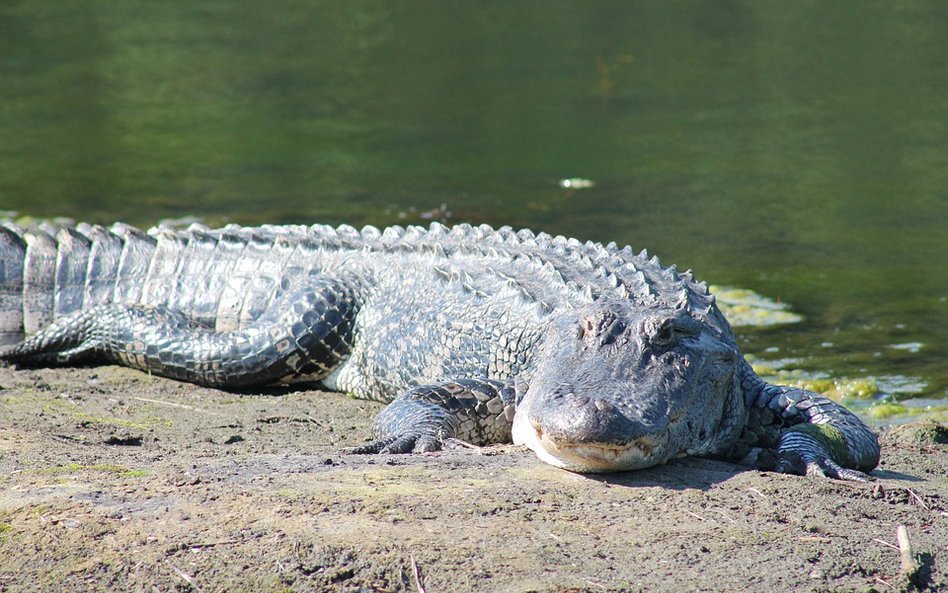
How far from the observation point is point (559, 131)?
44.9 feet

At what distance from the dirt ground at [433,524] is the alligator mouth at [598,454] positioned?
47 millimetres

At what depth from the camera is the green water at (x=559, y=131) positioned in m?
8.77

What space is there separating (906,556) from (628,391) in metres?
1.04

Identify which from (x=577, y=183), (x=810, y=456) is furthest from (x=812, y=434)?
(x=577, y=183)

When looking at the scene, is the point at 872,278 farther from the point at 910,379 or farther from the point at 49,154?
the point at 49,154

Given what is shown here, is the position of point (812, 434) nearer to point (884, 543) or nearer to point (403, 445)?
point (884, 543)

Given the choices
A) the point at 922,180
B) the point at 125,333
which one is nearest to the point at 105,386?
the point at 125,333

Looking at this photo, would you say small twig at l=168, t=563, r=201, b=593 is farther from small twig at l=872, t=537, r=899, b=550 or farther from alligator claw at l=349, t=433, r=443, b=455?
small twig at l=872, t=537, r=899, b=550

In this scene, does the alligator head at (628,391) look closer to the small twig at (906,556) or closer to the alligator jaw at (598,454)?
the alligator jaw at (598,454)

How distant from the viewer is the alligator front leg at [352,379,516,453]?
4.71 meters

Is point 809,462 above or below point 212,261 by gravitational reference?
below

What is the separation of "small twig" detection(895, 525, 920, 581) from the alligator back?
2.56 meters

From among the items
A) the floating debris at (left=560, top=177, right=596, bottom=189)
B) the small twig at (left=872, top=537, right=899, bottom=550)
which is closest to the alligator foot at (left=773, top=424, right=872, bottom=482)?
the small twig at (left=872, top=537, right=899, bottom=550)

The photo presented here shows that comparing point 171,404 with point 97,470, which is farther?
point 171,404
